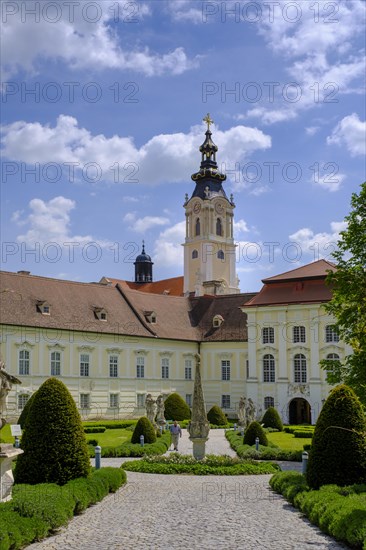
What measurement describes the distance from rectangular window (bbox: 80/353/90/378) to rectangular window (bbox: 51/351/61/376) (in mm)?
1564

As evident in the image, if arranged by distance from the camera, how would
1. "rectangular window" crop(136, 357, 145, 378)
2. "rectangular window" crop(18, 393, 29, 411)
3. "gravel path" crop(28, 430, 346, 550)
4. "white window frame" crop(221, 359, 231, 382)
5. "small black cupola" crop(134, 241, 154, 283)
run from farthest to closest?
"small black cupola" crop(134, 241, 154, 283) → "white window frame" crop(221, 359, 231, 382) → "rectangular window" crop(136, 357, 145, 378) → "rectangular window" crop(18, 393, 29, 411) → "gravel path" crop(28, 430, 346, 550)

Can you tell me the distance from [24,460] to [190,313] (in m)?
37.2

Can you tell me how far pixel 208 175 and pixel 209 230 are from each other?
6.12m

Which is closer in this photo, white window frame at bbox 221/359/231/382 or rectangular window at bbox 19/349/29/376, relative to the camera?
rectangular window at bbox 19/349/29/376

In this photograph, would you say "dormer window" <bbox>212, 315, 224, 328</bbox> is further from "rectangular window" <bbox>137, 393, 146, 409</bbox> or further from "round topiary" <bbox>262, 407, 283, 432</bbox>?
"round topiary" <bbox>262, 407, 283, 432</bbox>

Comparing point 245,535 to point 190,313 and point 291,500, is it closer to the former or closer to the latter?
point 291,500

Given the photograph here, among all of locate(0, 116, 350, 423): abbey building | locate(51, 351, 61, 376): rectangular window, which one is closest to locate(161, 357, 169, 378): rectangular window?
locate(0, 116, 350, 423): abbey building

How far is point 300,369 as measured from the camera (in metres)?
41.1

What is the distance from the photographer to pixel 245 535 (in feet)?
34.5

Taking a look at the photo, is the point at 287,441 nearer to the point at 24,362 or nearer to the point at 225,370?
the point at 24,362

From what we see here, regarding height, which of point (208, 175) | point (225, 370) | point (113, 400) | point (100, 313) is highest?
point (208, 175)

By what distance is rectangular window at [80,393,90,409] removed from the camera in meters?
38.6

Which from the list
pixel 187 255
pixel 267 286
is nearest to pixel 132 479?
pixel 267 286

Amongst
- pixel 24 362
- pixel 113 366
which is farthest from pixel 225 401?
pixel 24 362
